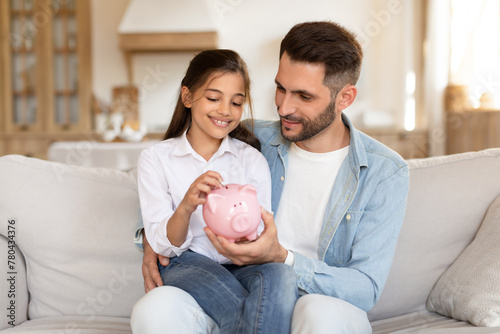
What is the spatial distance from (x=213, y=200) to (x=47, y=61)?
4857 millimetres

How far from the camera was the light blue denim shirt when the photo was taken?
1.38m

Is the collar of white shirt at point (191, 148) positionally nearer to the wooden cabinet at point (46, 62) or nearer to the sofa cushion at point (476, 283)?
the sofa cushion at point (476, 283)

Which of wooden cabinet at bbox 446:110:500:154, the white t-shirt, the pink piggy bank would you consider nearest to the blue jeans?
the pink piggy bank

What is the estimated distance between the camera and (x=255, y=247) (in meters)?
1.23

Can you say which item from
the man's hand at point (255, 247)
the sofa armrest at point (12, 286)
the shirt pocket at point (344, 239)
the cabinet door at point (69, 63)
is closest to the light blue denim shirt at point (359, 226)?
the shirt pocket at point (344, 239)

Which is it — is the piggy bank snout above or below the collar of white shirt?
below

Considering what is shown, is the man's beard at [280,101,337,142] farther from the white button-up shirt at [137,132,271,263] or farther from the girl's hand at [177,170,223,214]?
the girl's hand at [177,170,223,214]

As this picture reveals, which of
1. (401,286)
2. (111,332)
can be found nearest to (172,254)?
(111,332)

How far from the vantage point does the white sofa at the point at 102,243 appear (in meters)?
1.60

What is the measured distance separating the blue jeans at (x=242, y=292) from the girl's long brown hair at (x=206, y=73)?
448 millimetres

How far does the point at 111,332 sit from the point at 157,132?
367cm

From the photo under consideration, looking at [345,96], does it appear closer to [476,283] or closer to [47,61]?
[476,283]

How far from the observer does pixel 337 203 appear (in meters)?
1.53

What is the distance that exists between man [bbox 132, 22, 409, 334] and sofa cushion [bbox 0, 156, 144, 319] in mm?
229
